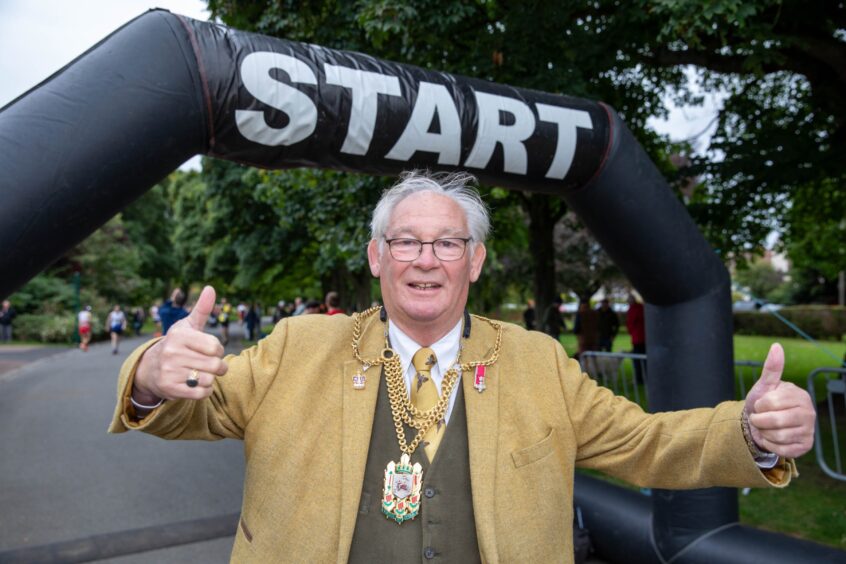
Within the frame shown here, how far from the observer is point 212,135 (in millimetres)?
2898

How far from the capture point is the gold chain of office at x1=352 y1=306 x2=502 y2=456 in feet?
6.57

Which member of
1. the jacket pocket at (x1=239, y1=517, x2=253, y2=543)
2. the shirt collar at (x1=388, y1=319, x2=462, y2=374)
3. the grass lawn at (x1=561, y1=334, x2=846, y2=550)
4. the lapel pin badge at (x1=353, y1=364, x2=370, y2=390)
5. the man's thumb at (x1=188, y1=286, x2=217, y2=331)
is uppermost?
the man's thumb at (x1=188, y1=286, x2=217, y2=331)

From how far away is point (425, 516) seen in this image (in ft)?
6.32

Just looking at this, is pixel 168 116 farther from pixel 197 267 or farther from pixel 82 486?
pixel 197 267

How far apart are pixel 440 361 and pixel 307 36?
6.55 metres

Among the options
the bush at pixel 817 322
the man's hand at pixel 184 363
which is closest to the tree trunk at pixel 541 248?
the man's hand at pixel 184 363

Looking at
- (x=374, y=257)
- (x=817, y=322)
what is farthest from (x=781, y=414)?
(x=817, y=322)

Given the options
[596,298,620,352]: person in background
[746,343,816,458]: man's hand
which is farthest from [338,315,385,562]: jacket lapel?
[596,298,620,352]: person in background

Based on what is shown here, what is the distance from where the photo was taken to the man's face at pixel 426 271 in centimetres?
204

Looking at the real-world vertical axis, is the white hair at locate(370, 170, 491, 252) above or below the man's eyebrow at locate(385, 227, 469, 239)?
above

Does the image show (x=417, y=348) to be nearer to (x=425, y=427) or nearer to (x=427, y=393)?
(x=427, y=393)

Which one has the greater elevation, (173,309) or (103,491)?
(173,309)

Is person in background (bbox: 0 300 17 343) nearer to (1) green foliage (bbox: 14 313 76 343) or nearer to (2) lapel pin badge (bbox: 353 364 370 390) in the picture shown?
(1) green foliage (bbox: 14 313 76 343)

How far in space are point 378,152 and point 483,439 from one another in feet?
5.79
